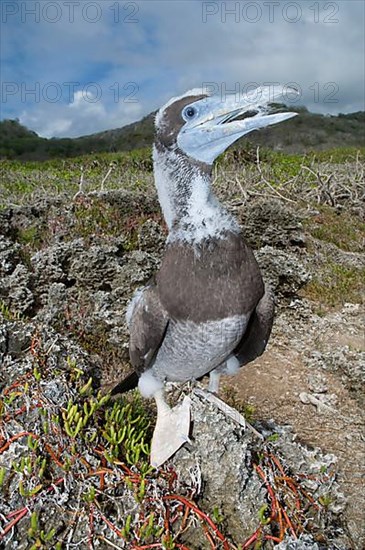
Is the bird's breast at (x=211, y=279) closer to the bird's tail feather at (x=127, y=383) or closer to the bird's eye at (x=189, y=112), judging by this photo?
the bird's eye at (x=189, y=112)

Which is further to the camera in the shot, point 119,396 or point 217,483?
point 119,396

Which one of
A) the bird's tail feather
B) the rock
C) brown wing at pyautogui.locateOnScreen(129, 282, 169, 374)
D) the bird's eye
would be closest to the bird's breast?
brown wing at pyautogui.locateOnScreen(129, 282, 169, 374)

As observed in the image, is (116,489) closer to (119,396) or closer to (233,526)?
(233,526)

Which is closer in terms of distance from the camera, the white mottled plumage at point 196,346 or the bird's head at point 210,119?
the bird's head at point 210,119

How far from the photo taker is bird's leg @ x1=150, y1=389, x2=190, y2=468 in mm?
2469

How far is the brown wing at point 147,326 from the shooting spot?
8.35 ft

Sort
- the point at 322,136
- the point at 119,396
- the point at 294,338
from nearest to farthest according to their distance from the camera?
the point at 119,396, the point at 294,338, the point at 322,136

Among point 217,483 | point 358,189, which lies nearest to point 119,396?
point 217,483

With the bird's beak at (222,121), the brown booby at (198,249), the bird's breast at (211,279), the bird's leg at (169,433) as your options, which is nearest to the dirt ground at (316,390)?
the bird's leg at (169,433)

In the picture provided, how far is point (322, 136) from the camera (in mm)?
35750

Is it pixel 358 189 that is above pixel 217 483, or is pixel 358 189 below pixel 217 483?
above

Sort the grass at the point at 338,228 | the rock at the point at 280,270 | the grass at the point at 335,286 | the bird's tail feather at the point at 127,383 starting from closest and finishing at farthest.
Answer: the bird's tail feather at the point at 127,383 < the rock at the point at 280,270 < the grass at the point at 335,286 < the grass at the point at 338,228

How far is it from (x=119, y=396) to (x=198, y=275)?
5.20 feet

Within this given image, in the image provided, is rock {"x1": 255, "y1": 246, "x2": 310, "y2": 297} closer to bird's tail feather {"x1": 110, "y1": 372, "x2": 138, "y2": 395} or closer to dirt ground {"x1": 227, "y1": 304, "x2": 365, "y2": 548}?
dirt ground {"x1": 227, "y1": 304, "x2": 365, "y2": 548}
